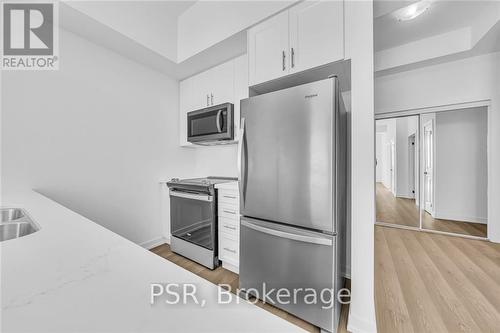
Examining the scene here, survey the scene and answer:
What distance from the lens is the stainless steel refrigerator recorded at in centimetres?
126

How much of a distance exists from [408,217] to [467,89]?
6.42 feet

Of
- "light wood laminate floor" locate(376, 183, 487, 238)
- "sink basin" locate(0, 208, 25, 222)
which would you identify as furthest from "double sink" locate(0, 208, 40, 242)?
"light wood laminate floor" locate(376, 183, 487, 238)

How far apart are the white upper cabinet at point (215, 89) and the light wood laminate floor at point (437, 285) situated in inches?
80.0

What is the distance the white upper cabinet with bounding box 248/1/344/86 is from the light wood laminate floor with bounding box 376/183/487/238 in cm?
250

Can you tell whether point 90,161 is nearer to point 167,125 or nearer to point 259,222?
point 167,125

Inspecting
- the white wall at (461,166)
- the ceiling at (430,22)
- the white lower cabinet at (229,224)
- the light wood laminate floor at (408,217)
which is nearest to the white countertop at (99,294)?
the white lower cabinet at (229,224)

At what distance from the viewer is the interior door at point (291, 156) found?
4.14 ft

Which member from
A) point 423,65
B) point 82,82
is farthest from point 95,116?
point 423,65

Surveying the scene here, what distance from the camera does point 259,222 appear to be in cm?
154

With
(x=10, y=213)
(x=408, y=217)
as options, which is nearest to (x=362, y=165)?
(x=10, y=213)

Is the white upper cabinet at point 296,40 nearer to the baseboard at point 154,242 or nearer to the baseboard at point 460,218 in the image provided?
the baseboard at point 154,242

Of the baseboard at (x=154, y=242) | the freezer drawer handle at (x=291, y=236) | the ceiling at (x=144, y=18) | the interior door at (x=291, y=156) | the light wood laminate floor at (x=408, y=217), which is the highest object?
the ceiling at (x=144, y=18)

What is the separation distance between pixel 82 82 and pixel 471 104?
462cm

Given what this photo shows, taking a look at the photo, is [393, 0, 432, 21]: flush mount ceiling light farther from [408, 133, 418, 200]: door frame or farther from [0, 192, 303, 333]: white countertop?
[0, 192, 303, 333]: white countertop
